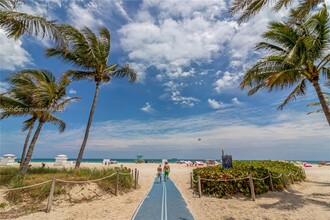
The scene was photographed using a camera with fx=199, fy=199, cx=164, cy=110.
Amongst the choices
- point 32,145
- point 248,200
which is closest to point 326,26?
point 248,200

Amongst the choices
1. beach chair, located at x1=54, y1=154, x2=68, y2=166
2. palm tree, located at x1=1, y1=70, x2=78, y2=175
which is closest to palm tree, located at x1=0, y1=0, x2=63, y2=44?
palm tree, located at x1=1, y1=70, x2=78, y2=175

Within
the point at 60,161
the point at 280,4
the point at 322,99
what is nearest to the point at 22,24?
the point at 280,4

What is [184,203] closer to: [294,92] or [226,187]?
[226,187]

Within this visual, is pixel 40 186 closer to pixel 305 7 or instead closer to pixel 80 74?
pixel 80 74

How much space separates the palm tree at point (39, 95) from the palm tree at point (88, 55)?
131 cm

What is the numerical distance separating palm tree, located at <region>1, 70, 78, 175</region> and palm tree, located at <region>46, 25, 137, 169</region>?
1312 millimetres

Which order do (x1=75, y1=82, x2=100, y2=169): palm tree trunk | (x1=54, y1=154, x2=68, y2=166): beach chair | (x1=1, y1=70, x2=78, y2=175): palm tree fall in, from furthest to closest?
(x1=54, y1=154, x2=68, y2=166): beach chair → (x1=75, y1=82, x2=100, y2=169): palm tree trunk → (x1=1, y1=70, x2=78, y2=175): palm tree

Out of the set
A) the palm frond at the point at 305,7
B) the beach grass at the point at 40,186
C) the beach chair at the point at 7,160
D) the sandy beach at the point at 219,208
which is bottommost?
the sandy beach at the point at 219,208

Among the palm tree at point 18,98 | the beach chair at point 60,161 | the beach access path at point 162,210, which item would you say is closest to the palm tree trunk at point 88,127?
the palm tree at point 18,98

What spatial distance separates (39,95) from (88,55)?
3.76m

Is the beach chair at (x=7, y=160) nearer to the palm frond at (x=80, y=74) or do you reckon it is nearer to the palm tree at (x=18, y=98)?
the palm tree at (x=18, y=98)

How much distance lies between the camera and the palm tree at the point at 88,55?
12515mm

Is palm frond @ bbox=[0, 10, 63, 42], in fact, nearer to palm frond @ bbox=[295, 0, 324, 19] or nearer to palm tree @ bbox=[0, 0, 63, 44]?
palm tree @ bbox=[0, 0, 63, 44]

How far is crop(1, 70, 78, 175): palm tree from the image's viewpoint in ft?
37.4
